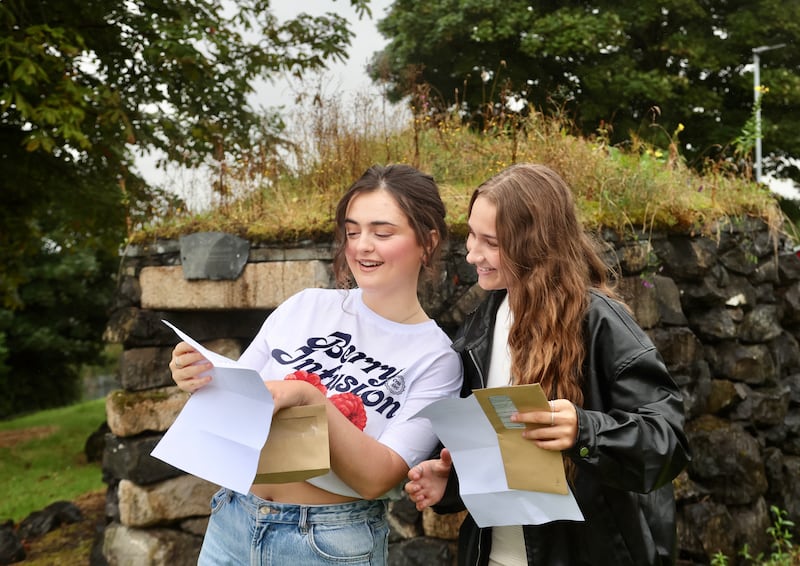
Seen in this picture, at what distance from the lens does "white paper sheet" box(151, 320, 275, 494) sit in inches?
54.7

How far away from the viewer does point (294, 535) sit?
161 cm

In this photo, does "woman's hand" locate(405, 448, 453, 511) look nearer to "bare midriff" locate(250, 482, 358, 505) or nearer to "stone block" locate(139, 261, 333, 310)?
"bare midriff" locate(250, 482, 358, 505)

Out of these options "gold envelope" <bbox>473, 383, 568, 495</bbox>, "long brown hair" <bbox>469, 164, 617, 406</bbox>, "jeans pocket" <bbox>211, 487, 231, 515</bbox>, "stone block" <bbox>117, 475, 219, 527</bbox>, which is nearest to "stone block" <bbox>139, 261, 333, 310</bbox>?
"stone block" <bbox>117, 475, 219, 527</bbox>

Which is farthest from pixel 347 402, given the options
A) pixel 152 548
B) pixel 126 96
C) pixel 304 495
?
pixel 126 96

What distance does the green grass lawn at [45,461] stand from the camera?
694 cm

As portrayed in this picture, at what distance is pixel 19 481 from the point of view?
7785 millimetres

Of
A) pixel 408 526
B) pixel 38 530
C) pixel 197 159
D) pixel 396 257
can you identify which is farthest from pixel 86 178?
pixel 396 257

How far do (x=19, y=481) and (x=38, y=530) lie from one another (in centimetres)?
271

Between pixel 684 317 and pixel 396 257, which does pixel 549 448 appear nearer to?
pixel 396 257

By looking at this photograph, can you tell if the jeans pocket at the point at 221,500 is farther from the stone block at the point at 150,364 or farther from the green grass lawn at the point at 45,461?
the green grass lawn at the point at 45,461

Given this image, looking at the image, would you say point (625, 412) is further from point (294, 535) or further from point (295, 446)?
point (294, 535)

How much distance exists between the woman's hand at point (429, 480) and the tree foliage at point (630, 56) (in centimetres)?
1126

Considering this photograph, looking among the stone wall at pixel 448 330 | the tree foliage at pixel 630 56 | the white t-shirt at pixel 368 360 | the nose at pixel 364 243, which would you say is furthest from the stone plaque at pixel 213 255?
the tree foliage at pixel 630 56

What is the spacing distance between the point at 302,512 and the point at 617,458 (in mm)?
699
